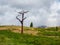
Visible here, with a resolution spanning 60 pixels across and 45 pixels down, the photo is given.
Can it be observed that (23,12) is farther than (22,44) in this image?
Yes

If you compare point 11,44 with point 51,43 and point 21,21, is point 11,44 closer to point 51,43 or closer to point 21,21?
point 51,43

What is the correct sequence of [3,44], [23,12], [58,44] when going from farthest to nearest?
1. [23,12]
2. [58,44]
3. [3,44]

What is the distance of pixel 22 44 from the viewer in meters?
40.5

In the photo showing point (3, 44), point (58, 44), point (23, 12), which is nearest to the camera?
point (3, 44)

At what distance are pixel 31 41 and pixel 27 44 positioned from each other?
10.4ft

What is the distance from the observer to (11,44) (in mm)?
39688

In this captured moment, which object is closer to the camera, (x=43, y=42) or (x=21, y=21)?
(x=43, y=42)

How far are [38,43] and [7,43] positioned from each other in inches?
242

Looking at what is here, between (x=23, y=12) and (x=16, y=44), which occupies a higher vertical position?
(x=23, y=12)

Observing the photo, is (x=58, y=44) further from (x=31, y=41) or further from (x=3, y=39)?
(x=3, y=39)

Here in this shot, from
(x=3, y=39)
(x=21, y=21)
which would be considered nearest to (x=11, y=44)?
(x=3, y=39)

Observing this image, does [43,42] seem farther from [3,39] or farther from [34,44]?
[3,39]

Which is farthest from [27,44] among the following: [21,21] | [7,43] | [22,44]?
[21,21]

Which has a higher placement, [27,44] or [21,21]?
[21,21]
